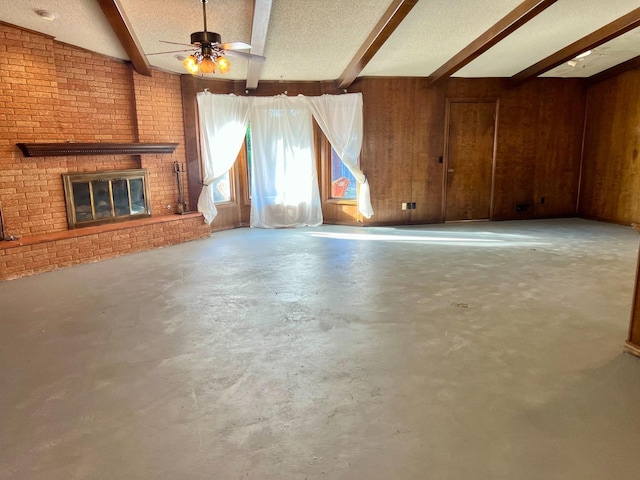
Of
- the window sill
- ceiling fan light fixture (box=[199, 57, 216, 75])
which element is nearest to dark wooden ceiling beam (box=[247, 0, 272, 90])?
ceiling fan light fixture (box=[199, 57, 216, 75])

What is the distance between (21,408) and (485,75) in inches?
295

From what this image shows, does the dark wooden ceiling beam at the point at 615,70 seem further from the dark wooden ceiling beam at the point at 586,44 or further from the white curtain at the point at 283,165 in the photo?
the white curtain at the point at 283,165

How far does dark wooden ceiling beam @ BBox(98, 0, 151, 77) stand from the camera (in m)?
3.92

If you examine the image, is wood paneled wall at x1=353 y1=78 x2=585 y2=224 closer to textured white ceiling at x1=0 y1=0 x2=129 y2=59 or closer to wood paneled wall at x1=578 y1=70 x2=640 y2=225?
wood paneled wall at x1=578 y1=70 x2=640 y2=225

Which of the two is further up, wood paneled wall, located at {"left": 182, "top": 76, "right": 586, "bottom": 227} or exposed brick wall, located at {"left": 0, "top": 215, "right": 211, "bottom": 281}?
wood paneled wall, located at {"left": 182, "top": 76, "right": 586, "bottom": 227}

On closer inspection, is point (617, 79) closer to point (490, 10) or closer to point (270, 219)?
point (490, 10)

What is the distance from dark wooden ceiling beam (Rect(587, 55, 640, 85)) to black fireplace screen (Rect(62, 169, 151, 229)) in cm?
749

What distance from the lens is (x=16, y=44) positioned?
14.6 feet

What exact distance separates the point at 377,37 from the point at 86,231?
417 cm

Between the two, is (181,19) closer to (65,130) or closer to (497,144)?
(65,130)

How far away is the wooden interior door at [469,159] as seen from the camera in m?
7.25

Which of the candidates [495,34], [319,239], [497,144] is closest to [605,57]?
[497,144]

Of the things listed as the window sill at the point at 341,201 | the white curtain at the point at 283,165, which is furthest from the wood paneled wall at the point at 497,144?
the white curtain at the point at 283,165

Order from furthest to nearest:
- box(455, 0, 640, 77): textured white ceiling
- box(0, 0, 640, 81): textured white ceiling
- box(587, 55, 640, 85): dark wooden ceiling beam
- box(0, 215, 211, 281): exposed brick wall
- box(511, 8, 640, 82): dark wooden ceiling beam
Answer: box(587, 55, 640, 85): dark wooden ceiling beam → box(511, 8, 640, 82): dark wooden ceiling beam → box(455, 0, 640, 77): textured white ceiling → box(0, 215, 211, 281): exposed brick wall → box(0, 0, 640, 81): textured white ceiling
